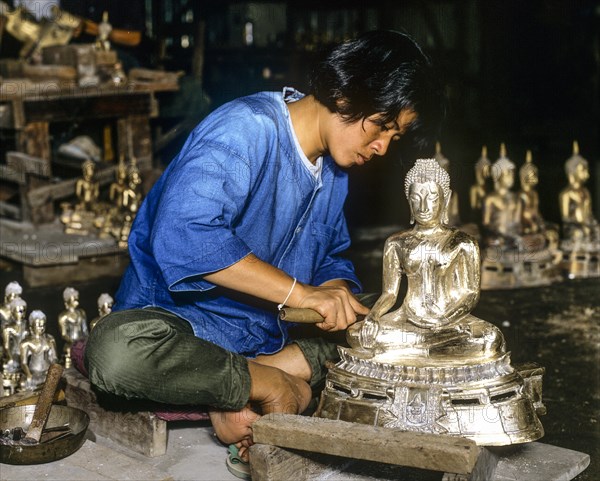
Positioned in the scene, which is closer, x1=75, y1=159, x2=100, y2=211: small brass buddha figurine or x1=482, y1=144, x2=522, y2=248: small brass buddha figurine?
x1=482, y1=144, x2=522, y2=248: small brass buddha figurine

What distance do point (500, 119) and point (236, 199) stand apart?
10689 mm

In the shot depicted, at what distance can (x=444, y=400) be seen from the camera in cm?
313

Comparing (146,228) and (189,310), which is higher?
(146,228)

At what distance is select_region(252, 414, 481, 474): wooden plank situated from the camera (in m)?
2.73

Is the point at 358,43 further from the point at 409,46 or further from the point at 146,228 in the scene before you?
the point at 146,228

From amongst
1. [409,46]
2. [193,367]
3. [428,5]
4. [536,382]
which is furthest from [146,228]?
[428,5]

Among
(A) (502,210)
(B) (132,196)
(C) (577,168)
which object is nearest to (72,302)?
(B) (132,196)

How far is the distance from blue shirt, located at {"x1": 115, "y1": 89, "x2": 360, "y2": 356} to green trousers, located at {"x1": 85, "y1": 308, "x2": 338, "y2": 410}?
19 cm

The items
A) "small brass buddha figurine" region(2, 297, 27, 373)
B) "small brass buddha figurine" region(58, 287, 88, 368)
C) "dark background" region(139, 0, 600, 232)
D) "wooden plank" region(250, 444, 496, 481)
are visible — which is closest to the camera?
"wooden plank" region(250, 444, 496, 481)

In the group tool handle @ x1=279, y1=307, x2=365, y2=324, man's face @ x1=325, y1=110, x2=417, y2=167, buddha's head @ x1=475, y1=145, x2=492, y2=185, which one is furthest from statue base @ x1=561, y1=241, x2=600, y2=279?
tool handle @ x1=279, y1=307, x2=365, y2=324

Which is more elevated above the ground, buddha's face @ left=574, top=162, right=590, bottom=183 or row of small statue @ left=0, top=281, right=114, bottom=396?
buddha's face @ left=574, top=162, right=590, bottom=183

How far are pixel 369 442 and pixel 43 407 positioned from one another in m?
1.25

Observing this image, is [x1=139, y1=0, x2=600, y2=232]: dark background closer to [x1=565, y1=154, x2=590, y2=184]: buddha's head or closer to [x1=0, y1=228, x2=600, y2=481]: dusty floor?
[x1=565, y1=154, x2=590, y2=184]: buddha's head

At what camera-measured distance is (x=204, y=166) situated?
329 cm
